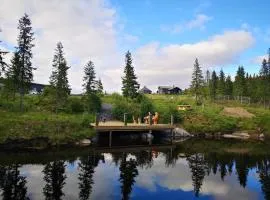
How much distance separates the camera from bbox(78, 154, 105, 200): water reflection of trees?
19753 mm

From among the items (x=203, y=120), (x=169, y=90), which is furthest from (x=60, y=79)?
(x=169, y=90)

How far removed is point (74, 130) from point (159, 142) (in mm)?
11486

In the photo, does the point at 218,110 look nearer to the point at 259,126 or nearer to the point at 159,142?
the point at 259,126

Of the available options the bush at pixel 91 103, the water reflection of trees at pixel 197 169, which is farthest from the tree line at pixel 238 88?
the water reflection of trees at pixel 197 169

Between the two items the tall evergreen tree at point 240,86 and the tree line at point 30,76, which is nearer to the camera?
the tree line at point 30,76

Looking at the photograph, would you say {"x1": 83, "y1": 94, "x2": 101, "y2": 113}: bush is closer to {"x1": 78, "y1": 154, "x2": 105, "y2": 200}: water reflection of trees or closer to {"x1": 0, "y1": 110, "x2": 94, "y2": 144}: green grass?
{"x1": 0, "y1": 110, "x2": 94, "y2": 144}: green grass

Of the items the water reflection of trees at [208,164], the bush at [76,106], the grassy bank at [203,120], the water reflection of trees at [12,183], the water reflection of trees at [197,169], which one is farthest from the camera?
the grassy bank at [203,120]

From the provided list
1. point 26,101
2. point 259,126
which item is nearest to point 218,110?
point 259,126

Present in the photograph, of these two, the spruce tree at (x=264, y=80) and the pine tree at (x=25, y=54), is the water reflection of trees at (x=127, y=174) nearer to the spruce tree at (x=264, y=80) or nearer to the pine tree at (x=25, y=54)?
the pine tree at (x=25, y=54)

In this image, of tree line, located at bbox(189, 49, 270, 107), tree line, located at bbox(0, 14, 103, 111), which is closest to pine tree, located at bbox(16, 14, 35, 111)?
tree line, located at bbox(0, 14, 103, 111)

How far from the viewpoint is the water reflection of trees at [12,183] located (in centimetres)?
1855

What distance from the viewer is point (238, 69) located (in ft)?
308

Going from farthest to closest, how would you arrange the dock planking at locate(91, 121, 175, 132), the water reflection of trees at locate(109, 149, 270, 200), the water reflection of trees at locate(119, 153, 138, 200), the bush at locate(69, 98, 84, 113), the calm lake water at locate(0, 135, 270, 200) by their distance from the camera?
the bush at locate(69, 98, 84, 113), the dock planking at locate(91, 121, 175, 132), the water reflection of trees at locate(109, 149, 270, 200), the water reflection of trees at locate(119, 153, 138, 200), the calm lake water at locate(0, 135, 270, 200)

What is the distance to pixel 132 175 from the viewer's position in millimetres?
A: 24641
